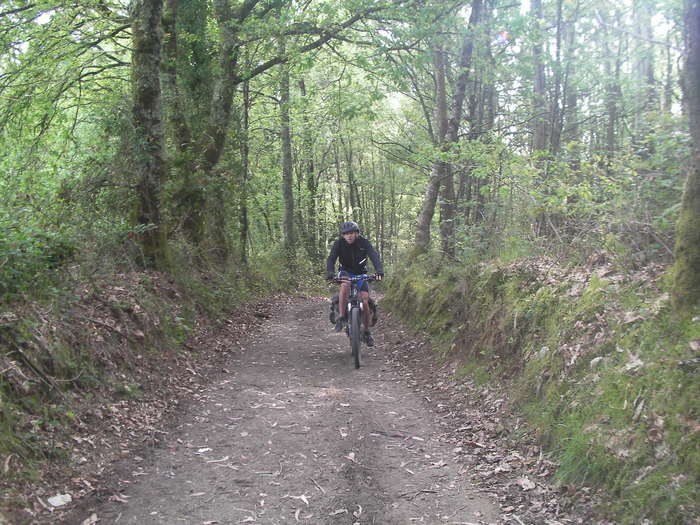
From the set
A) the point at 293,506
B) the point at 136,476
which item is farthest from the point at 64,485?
the point at 293,506

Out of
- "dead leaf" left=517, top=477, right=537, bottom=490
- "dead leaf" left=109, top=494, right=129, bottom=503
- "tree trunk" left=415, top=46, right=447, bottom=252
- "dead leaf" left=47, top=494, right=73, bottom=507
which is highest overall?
"tree trunk" left=415, top=46, right=447, bottom=252

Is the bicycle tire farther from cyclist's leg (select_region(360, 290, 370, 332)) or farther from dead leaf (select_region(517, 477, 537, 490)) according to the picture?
dead leaf (select_region(517, 477, 537, 490))

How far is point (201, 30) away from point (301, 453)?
1232 centimetres

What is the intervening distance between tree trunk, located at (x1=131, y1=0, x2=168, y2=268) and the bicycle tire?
377 centimetres

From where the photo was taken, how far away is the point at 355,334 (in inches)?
344

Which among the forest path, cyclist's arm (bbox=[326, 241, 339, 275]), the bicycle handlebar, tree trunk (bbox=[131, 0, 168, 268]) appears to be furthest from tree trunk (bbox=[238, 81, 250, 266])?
the forest path

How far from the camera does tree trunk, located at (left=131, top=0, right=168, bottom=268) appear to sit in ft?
28.9

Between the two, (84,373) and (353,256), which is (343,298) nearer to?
(353,256)

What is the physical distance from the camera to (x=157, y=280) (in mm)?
9031

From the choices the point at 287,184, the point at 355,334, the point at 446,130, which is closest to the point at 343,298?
the point at 355,334

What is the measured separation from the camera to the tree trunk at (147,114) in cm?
882

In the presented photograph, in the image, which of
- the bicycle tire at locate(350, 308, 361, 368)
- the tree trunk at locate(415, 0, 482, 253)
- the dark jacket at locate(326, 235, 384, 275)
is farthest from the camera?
the tree trunk at locate(415, 0, 482, 253)

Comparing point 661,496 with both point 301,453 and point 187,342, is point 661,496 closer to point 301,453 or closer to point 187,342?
point 301,453

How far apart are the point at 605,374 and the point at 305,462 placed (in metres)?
2.82
